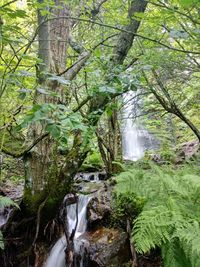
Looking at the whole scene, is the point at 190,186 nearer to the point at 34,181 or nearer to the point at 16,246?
the point at 34,181

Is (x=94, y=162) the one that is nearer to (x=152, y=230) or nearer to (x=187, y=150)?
→ (x=187, y=150)

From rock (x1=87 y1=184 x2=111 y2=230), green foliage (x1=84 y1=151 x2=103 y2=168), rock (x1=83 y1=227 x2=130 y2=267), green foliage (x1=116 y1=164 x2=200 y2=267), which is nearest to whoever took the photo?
green foliage (x1=116 y1=164 x2=200 y2=267)

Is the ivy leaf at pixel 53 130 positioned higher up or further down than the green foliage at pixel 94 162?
further down

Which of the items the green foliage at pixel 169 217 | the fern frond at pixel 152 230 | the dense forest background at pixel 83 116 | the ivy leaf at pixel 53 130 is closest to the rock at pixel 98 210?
the dense forest background at pixel 83 116

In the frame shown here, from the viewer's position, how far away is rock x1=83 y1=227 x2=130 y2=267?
10.6 ft

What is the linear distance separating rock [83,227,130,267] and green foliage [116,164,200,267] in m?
0.93

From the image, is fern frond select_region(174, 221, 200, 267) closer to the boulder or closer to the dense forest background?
the dense forest background

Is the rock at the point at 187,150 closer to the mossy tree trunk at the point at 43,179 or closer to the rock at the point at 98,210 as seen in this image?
the rock at the point at 98,210

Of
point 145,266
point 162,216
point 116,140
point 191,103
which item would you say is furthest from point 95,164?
point 162,216

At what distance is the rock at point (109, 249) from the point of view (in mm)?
3232

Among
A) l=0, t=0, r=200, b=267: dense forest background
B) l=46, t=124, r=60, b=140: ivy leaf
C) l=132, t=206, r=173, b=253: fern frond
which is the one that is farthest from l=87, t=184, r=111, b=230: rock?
l=46, t=124, r=60, b=140: ivy leaf

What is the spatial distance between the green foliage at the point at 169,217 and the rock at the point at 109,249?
36.7 inches

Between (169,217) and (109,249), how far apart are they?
1.37m

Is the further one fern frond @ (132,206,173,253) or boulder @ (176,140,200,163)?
boulder @ (176,140,200,163)
